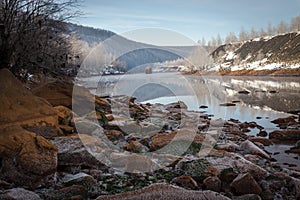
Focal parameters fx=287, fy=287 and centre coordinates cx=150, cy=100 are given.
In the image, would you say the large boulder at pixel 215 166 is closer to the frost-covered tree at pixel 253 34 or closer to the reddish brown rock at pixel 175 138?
the reddish brown rock at pixel 175 138

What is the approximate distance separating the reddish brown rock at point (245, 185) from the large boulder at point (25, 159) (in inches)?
139

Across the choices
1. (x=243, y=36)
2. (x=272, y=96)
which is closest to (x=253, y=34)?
(x=243, y=36)

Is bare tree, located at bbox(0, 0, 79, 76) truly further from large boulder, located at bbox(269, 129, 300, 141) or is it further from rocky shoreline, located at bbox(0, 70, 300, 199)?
large boulder, located at bbox(269, 129, 300, 141)

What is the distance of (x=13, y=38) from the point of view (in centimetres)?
930

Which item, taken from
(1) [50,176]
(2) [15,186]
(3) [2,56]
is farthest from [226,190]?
(3) [2,56]

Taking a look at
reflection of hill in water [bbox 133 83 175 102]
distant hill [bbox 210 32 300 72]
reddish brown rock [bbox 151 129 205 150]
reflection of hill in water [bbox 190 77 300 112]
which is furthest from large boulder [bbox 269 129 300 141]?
distant hill [bbox 210 32 300 72]

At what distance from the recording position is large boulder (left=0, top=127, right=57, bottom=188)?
17.0ft

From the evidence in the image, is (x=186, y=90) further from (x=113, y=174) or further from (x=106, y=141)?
(x=113, y=174)

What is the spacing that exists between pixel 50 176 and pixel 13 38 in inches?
226

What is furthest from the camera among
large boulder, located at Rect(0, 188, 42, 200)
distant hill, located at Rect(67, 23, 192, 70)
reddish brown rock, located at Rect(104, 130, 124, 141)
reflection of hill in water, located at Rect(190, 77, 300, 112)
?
reflection of hill in water, located at Rect(190, 77, 300, 112)

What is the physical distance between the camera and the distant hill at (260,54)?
296ft

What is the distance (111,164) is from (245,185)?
2.90 m

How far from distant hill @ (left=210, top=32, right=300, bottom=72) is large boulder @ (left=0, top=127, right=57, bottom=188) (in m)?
81.6

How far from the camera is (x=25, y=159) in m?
5.42
